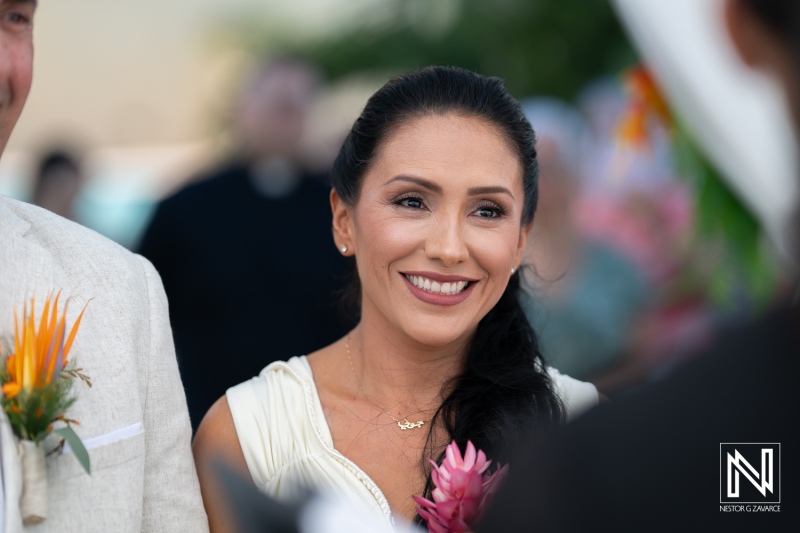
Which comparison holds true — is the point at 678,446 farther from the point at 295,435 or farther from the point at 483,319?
the point at 483,319

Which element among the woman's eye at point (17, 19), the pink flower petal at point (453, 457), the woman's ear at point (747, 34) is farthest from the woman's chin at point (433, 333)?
the woman's ear at point (747, 34)

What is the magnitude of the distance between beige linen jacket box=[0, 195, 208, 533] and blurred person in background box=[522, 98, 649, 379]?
8.94 ft

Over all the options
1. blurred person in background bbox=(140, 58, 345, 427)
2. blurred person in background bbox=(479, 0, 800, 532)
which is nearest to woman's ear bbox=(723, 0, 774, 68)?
blurred person in background bbox=(479, 0, 800, 532)

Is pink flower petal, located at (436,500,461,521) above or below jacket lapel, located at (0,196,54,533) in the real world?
below

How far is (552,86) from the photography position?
9.59 metres

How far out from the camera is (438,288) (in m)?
2.82

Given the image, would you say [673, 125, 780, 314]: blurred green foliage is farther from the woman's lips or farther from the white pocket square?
the white pocket square

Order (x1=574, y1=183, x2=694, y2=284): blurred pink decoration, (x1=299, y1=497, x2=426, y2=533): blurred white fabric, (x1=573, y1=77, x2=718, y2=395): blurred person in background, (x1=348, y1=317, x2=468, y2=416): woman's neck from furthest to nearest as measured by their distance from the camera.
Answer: (x1=574, y1=183, x2=694, y2=284): blurred pink decoration
(x1=573, y1=77, x2=718, y2=395): blurred person in background
(x1=348, y1=317, x2=468, y2=416): woman's neck
(x1=299, y1=497, x2=426, y2=533): blurred white fabric

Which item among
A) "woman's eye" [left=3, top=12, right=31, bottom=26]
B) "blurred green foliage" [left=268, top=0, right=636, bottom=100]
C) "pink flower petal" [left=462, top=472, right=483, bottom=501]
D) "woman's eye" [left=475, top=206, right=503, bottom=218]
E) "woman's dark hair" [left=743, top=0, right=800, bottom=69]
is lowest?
"pink flower petal" [left=462, top=472, right=483, bottom=501]

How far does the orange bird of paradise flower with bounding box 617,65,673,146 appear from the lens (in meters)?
A: 3.00

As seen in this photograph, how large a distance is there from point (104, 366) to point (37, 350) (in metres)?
0.22

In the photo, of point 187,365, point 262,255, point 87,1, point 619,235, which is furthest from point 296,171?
point 87,1

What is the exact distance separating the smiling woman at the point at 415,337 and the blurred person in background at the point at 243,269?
69.8 inches

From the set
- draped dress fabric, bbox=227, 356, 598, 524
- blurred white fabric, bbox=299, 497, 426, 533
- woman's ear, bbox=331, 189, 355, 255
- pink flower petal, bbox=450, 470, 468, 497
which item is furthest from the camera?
woman's ear, bbox=331, 189, 355, 255
